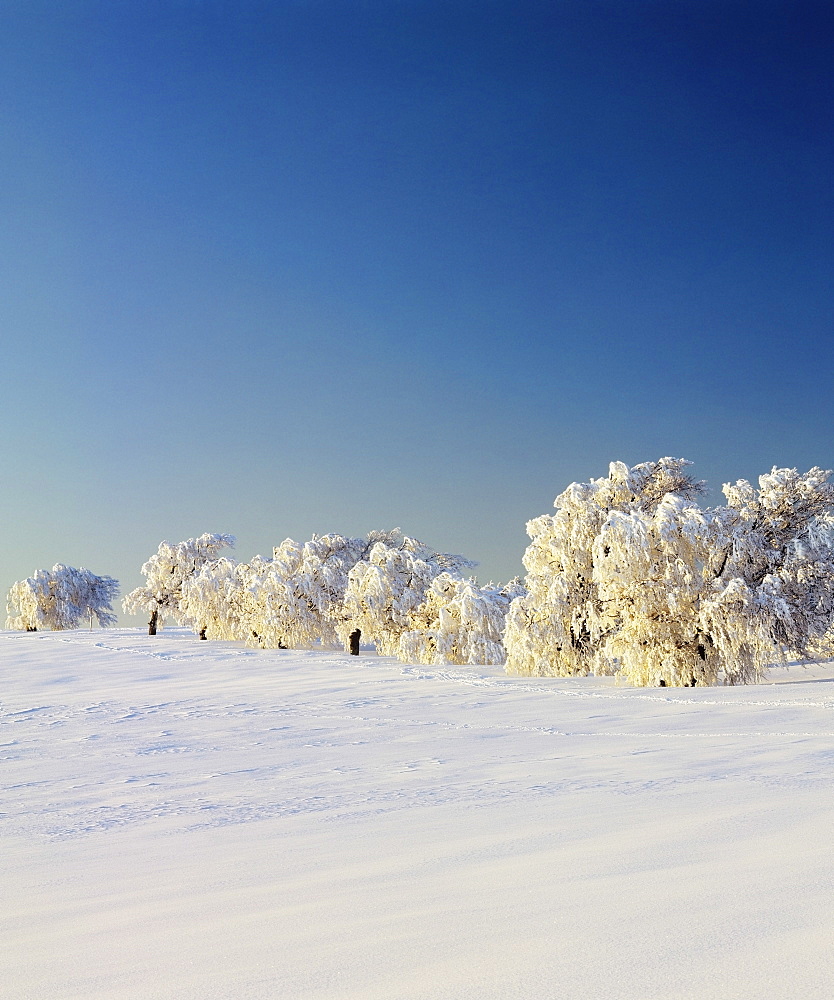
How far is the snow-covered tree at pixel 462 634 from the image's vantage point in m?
27.4

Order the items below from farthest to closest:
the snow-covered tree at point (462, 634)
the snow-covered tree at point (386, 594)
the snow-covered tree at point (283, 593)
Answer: the snow-covered tree at point (283, 593) → the snow-covered tree at point (386, 594) → the snow-covered tree at point (462, 634)

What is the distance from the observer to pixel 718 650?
1900 cm

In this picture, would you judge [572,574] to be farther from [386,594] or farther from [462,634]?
[386,594]

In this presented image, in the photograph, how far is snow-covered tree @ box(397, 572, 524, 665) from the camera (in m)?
27.4

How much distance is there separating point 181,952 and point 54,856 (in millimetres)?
2437

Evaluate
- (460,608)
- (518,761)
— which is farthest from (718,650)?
(518,761)

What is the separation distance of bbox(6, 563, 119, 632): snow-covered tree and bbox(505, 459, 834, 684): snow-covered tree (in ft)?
122

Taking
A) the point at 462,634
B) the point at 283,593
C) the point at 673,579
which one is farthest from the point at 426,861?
the point at 283,593

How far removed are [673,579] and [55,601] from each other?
→ 42.9 m

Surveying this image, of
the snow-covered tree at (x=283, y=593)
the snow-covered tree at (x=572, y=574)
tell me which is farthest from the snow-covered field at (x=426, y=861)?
the snow-covered tree at (x=283, y=593)

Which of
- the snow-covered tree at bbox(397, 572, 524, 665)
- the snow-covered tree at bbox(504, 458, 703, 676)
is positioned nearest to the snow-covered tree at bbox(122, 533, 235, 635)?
the snow-covered tree at bbox(397, 572, 524, 665)

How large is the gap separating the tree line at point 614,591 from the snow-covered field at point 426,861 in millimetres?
7514

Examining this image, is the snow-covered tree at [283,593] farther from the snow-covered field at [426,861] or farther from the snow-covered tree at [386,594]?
the snow-covered field at [426,861]

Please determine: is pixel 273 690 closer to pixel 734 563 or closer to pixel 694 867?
pixel 734 563
